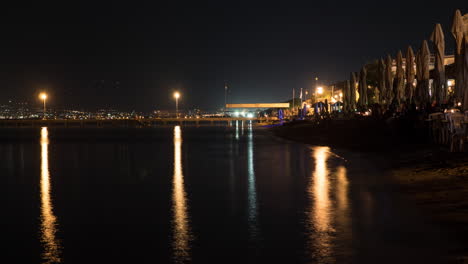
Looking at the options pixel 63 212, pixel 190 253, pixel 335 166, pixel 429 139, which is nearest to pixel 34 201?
pixel 63 212

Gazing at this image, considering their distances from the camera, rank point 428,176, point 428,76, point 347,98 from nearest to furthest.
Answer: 1. point 428,176
2. point 428,76
3. point 347,98

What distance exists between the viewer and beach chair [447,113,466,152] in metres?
16.5

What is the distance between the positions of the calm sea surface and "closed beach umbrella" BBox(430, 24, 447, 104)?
25.8 feet

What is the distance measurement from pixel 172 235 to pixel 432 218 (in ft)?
13.3

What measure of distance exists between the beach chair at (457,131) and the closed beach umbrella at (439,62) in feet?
22.3

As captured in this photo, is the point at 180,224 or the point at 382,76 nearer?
the point at 180,224

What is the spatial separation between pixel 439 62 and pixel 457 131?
724 centimetres

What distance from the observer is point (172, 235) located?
8453mm

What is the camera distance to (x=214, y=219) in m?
9.74

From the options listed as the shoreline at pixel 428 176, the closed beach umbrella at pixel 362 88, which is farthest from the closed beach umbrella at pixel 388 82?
the shoreline at pixel 428 176

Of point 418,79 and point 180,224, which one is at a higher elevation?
point 418,79

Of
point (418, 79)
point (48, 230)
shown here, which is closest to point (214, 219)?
point (48, 230)

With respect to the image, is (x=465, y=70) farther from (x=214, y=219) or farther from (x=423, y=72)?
(x=214, y=219)

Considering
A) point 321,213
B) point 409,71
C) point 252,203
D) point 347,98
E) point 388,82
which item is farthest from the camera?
point 347,98
